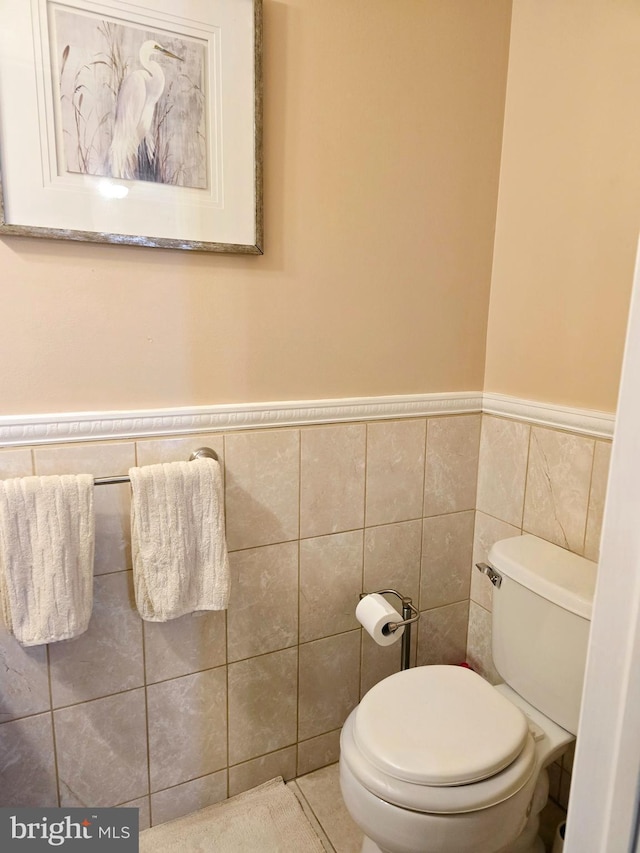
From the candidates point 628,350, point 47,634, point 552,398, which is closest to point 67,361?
point 47,634

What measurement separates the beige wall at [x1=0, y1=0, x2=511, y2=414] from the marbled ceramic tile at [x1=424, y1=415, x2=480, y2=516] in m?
0.13

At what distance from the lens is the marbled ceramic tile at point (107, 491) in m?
1.18

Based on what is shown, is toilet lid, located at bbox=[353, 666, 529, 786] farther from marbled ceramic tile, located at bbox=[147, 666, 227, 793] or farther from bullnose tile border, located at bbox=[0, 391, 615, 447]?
bullnose tile border, located at bbox=[0, 391, 615, 447]

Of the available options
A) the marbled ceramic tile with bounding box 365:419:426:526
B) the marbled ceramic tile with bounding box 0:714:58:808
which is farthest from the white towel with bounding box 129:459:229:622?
the marbled ceramic tile with bounding box 365:419:426:526

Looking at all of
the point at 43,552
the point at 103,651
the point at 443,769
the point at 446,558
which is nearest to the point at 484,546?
the point at 446,558

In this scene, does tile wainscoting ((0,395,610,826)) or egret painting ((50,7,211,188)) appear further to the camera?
tile wainscoting ((0,395,610,826))

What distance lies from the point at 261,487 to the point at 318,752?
87 cm

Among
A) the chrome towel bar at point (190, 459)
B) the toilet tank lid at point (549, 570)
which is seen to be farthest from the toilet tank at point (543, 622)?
the chrome towel bar at point (190, 459)

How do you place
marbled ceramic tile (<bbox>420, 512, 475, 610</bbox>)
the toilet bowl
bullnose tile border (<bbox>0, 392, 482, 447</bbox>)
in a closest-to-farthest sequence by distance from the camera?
the toilet bowl
bullnose tile border (<bbox>0, 392, 482, 447</bbox>)
marbled ceramic tile (<bbox>420, 512, 475, 610</bbox>)

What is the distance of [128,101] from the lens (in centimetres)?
111

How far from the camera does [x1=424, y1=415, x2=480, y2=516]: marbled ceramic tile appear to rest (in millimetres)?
1627

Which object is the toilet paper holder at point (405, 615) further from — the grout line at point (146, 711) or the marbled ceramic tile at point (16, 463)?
the marbled ceramic tile at point (16, 463)

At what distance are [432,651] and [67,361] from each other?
1.41 m

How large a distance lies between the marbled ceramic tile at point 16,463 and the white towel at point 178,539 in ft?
0.71
